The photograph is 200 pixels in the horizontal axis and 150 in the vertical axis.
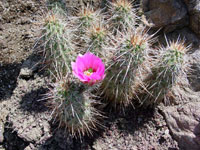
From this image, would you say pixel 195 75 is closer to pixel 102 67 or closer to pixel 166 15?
pixel 166 15

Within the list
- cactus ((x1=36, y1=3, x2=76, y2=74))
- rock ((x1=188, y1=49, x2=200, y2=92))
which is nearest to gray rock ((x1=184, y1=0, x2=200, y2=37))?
rock ((x1=188, y1=49, x2=200, y2=92))

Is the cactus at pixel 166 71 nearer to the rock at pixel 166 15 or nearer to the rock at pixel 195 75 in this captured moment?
the rock at pixel 195 75

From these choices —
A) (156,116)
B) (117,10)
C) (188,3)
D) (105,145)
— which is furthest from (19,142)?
(188,3)

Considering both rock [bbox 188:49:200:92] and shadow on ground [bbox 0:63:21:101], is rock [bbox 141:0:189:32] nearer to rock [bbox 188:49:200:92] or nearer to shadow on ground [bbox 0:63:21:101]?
rock [bbox 188:49:200:92]

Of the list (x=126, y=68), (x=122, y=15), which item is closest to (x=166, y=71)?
(x=126, y=68)

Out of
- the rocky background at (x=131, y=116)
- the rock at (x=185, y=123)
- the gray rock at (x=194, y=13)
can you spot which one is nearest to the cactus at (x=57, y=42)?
the rocky background at (x=131, y=116)

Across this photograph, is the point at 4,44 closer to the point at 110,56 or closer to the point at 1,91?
the point at 1,91
